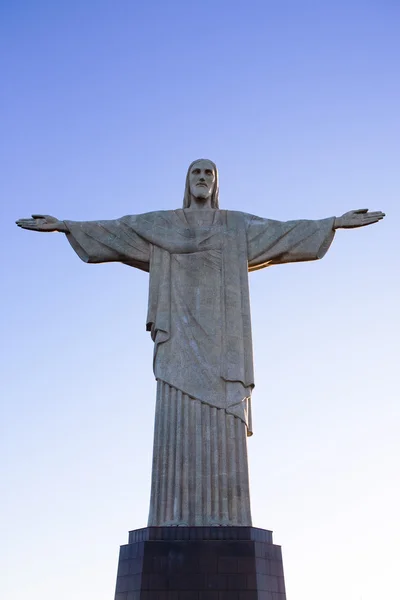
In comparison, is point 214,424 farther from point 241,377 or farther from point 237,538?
point 237,538

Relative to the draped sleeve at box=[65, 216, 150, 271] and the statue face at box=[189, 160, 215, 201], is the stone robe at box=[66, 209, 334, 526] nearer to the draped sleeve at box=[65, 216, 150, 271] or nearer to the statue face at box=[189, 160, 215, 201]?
the draped sleeve at box=[65, 216, 150, 271]

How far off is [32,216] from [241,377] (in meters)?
5.14

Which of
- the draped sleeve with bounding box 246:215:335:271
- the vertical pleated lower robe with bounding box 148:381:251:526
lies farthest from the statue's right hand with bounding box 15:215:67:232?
the vertical pleated lower robe with bounding box 148:381:251:526

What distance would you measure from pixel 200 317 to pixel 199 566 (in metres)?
4.22

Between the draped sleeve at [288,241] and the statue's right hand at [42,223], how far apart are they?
145 inches

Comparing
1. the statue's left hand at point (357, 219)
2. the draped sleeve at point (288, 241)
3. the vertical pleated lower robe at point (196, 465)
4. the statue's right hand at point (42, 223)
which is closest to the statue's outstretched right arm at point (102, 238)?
the statue's right hand at point (42, 223)

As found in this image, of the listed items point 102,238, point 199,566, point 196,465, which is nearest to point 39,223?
point 102,238

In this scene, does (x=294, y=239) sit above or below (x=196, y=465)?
above

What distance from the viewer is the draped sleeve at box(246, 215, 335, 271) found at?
46.5ft

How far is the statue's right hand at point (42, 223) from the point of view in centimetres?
1405

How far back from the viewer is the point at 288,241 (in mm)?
14203

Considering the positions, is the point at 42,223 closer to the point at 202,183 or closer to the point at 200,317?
the point at 202,183

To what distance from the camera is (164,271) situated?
13.7 metres

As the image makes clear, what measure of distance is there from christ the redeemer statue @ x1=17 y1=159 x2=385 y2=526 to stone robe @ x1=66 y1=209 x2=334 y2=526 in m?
0.02
